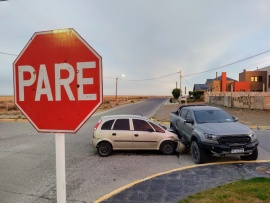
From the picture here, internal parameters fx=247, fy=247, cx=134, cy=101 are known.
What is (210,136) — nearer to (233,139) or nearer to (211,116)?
(233,139)

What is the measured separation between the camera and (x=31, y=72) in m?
2.10

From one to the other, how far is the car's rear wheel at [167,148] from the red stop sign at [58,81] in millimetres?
7420

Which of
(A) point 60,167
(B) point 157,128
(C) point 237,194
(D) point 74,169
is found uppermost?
(A) point 60,167

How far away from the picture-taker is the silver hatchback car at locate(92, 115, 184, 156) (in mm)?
9000

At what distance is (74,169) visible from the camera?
7285 millimetres

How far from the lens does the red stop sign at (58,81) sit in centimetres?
197

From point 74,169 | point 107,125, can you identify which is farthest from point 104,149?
point 74,169

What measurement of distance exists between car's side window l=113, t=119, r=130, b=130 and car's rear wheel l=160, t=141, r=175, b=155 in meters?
1.45

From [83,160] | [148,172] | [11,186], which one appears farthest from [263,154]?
[11,186]

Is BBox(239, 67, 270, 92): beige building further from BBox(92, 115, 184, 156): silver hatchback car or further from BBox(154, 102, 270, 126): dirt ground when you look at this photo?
BBox(92, 115, 184, 156): silver hatchback car

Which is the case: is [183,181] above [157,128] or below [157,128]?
below

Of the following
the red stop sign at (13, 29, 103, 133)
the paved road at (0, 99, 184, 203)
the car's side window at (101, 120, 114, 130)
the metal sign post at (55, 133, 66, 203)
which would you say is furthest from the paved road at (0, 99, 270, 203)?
the red stop sign at (13, 29, 103, 133)

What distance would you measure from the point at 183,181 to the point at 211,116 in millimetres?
3792

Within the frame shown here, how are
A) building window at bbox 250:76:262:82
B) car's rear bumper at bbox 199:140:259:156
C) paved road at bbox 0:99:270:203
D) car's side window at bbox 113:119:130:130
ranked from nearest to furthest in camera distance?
1. paved road at bbox 0:99:270:203
2. car's rear bumper at bbox 199:140:259:156
3. car's side window at bbox 113:119:130:130
4. building window at bbox 250:76:262:82
